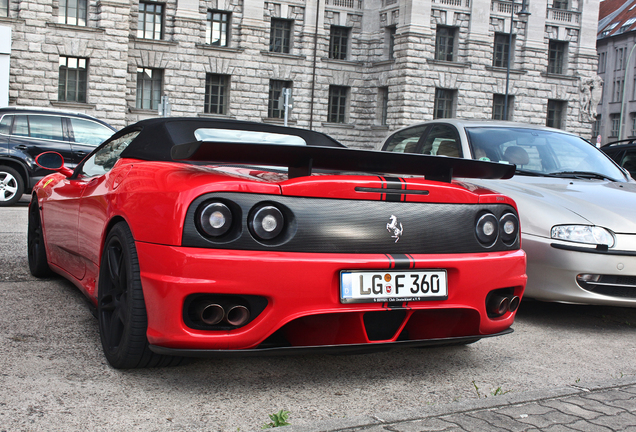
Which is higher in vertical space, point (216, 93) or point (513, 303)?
point (216, 93)

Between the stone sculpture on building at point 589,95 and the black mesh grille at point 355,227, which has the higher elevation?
the stone sculpture on building at point 589,95

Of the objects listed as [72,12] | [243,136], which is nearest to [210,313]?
[243,136]

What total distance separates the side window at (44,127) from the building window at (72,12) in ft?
56.4

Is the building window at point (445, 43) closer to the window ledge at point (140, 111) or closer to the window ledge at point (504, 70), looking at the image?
the window ledge at point (504, 70)

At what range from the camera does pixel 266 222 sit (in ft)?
9.16

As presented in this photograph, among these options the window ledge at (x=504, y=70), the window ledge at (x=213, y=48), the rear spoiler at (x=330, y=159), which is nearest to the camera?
the rear spoiler at (x=330, y=159)

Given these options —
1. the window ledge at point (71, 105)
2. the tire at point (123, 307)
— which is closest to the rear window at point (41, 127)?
the tire at point (123, 307)

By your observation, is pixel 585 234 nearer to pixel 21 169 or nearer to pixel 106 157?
pixel 106 157

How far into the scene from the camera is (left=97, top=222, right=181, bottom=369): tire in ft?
9.63

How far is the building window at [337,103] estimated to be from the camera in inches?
1433

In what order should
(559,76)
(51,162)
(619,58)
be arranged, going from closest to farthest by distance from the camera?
1. (51,162)
2. (559,76)
3. (619,58)

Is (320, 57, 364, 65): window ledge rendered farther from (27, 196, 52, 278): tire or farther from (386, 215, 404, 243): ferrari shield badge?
(386, 215, 404, 243): ferrari shield badge

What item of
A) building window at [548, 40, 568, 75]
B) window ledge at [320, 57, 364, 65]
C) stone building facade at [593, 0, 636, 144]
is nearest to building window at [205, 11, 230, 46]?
window ledge at [320, 57, 364, 65]

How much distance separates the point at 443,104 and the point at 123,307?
112 feet
